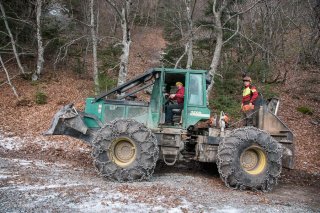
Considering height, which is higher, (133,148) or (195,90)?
(195,90)

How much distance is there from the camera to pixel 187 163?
1043 centimetres

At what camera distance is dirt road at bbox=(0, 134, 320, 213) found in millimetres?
5914

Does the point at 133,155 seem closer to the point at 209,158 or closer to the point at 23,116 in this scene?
the point at 209,158

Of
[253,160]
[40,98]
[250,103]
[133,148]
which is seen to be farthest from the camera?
[40,98]

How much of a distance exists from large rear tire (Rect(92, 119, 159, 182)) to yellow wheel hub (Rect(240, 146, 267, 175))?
197 cm

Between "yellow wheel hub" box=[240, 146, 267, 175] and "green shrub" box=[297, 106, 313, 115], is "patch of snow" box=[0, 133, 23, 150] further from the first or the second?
"green shrub" box=[297, 106, 313, 115]

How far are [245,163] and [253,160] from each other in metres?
0.21

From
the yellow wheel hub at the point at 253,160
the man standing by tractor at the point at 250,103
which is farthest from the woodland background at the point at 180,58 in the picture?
the yellow wheel hub at the point at 253,160

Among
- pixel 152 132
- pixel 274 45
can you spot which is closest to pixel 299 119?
pixel 274 45

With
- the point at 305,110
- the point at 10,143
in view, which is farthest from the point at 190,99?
the point at 305,110

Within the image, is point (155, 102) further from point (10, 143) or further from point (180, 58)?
point (180, 58)

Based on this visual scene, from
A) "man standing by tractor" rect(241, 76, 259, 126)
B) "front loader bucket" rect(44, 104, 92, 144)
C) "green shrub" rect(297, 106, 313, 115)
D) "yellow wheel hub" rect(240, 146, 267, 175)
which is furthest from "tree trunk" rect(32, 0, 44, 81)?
"yellow wheel hub" rect(240, 146, 267, 175)

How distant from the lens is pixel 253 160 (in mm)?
8195

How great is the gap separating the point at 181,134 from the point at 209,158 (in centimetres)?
83
